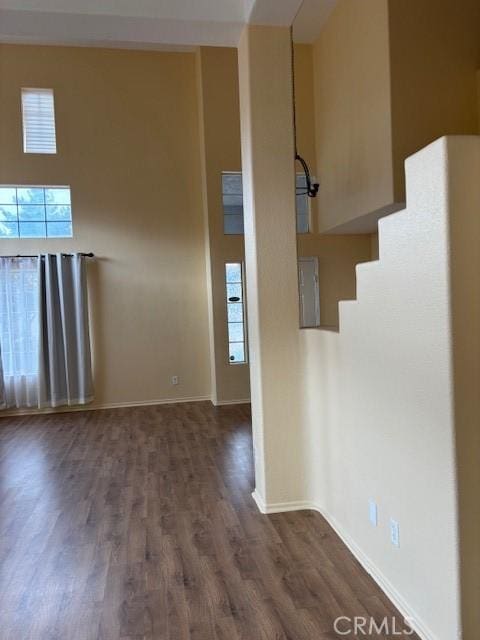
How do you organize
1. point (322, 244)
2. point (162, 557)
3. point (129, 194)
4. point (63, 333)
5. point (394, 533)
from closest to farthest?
point (394, 533) < point (162, 557) < point (63, 333) < point (129, 194) < point (322, 244)

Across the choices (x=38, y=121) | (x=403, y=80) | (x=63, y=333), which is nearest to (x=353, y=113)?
(x=403, y=80)

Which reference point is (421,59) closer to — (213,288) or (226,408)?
(213,288)

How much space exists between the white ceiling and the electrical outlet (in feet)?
9.27

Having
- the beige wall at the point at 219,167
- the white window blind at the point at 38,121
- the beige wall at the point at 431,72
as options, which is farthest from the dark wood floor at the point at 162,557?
the white window blind at the point at 38,121

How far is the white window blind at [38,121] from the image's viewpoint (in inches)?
255

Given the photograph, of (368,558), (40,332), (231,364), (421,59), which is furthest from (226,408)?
(421,59)

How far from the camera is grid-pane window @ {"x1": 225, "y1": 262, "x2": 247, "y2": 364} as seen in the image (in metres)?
6.70

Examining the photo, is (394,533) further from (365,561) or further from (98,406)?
(98,406)

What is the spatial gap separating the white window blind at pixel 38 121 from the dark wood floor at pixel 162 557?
421 centimetres

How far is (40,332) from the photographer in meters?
6.39

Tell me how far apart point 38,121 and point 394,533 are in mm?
6635

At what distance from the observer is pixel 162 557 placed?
262 centimetres

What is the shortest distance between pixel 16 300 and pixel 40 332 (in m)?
0.54
